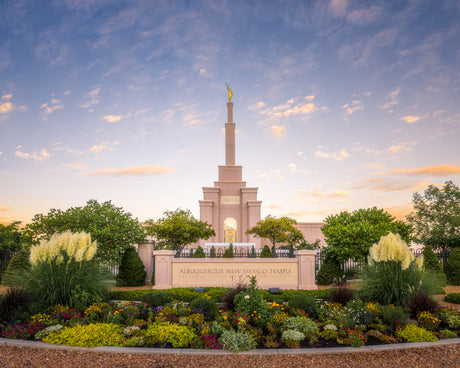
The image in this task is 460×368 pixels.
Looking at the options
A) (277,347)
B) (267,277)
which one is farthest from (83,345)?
(267,277)

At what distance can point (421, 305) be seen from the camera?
27.1 feet

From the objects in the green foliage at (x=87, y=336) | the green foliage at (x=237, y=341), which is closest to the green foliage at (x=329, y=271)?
the green foliage at (x=237, y=341)

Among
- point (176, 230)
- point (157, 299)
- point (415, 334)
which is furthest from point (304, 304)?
point (176, 230)

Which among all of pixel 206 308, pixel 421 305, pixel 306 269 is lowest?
pixel 206 308

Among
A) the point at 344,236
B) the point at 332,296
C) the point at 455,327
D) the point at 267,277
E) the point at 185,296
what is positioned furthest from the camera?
the point at 344,236

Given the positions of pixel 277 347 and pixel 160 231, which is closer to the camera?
pixel 277 347

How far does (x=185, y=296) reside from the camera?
1062 cm

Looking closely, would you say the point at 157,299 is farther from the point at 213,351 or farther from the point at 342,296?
the point at 342,296

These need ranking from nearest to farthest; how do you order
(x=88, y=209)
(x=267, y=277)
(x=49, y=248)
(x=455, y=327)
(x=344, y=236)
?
(x=455, y=327), (x=49, y=248), (x=267, y=277), (x=344, y=236), (x=88, y=209)

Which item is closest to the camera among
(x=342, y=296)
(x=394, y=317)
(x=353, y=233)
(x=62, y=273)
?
(x=394, y=317)

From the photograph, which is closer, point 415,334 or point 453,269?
point 415,334

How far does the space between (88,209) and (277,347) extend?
12722 millimetres

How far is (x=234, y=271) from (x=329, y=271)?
455 cm

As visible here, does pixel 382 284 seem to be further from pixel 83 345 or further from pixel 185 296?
pixel 83 345
